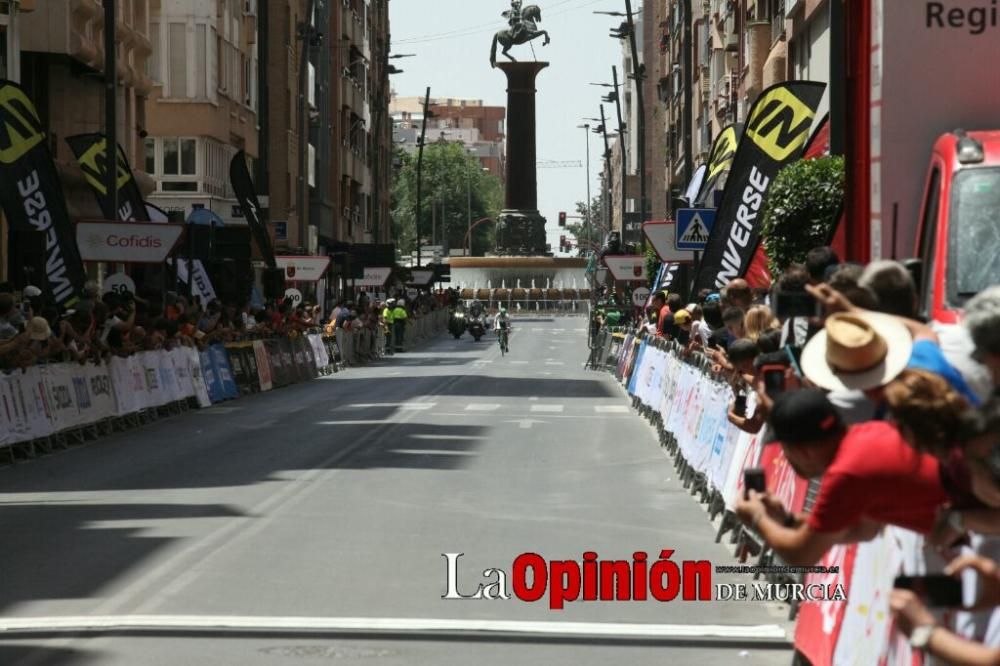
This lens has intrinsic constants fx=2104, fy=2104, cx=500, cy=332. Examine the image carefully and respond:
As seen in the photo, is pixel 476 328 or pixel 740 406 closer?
pixel 740 406

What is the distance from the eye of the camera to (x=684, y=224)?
31000 mm

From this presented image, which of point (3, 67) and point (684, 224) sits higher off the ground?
point (3, 67)

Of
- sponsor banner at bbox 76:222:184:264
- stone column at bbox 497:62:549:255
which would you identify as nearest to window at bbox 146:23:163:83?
sponsor banner at bbox 76:222:184:264

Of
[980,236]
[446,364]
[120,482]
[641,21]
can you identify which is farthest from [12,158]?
[641,21]

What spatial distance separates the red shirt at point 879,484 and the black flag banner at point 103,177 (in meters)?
28.9

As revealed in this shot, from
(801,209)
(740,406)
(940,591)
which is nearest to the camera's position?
(940,591)

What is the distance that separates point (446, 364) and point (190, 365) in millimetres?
23609

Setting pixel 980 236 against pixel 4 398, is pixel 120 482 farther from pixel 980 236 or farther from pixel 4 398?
pixel 980 236

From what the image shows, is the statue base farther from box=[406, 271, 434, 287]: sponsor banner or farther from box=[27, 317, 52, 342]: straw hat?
box=[27, 317, 52, 342]: straw hat

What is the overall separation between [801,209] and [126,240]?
15386 millimetres

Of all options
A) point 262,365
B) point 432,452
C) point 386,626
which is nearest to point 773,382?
point 386,626

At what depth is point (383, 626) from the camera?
415 inches

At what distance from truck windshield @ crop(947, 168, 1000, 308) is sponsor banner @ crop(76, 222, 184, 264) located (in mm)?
21694

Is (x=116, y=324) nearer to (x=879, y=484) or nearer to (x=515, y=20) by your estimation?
(x=879, y=484)
